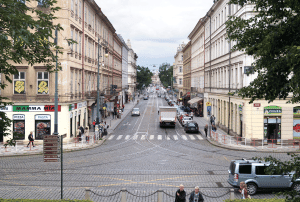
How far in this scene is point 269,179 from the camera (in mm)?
15516

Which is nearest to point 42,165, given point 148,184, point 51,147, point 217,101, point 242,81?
point 148,184

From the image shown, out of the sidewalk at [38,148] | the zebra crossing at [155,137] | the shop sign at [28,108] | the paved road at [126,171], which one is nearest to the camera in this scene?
the paved road at [126,171]

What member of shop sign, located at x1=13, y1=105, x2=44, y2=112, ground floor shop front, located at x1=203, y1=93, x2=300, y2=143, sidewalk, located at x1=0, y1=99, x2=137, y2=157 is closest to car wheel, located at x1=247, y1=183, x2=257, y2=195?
ground floor shop front, located at x1=203, y1=93, x2=300, y2=143

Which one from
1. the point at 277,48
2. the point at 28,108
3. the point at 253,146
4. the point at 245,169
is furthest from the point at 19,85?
the point at 277,48

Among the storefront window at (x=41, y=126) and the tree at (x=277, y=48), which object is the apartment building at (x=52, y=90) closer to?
the storefront window at (x=41, y=126)

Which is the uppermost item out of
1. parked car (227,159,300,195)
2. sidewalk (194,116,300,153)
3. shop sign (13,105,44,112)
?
shop sign (13,105,44,112)

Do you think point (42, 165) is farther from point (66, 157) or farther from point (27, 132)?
point (27, 132)

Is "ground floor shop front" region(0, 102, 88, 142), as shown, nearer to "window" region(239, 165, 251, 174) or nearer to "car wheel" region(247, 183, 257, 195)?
"window" region(239, 165, 251, 174)

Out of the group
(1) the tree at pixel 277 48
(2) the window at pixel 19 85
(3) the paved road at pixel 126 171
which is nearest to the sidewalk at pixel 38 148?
(3) the paved road at pixel 126 171

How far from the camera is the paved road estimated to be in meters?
15.9

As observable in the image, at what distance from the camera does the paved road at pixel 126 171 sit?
15891mm

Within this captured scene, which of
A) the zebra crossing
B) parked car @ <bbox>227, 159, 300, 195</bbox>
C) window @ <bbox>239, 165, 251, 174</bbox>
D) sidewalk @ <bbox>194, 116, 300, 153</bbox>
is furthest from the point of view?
the zebra crossing

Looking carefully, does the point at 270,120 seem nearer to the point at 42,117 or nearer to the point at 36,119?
the point at 42,117

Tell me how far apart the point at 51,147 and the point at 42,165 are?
34.0ft
